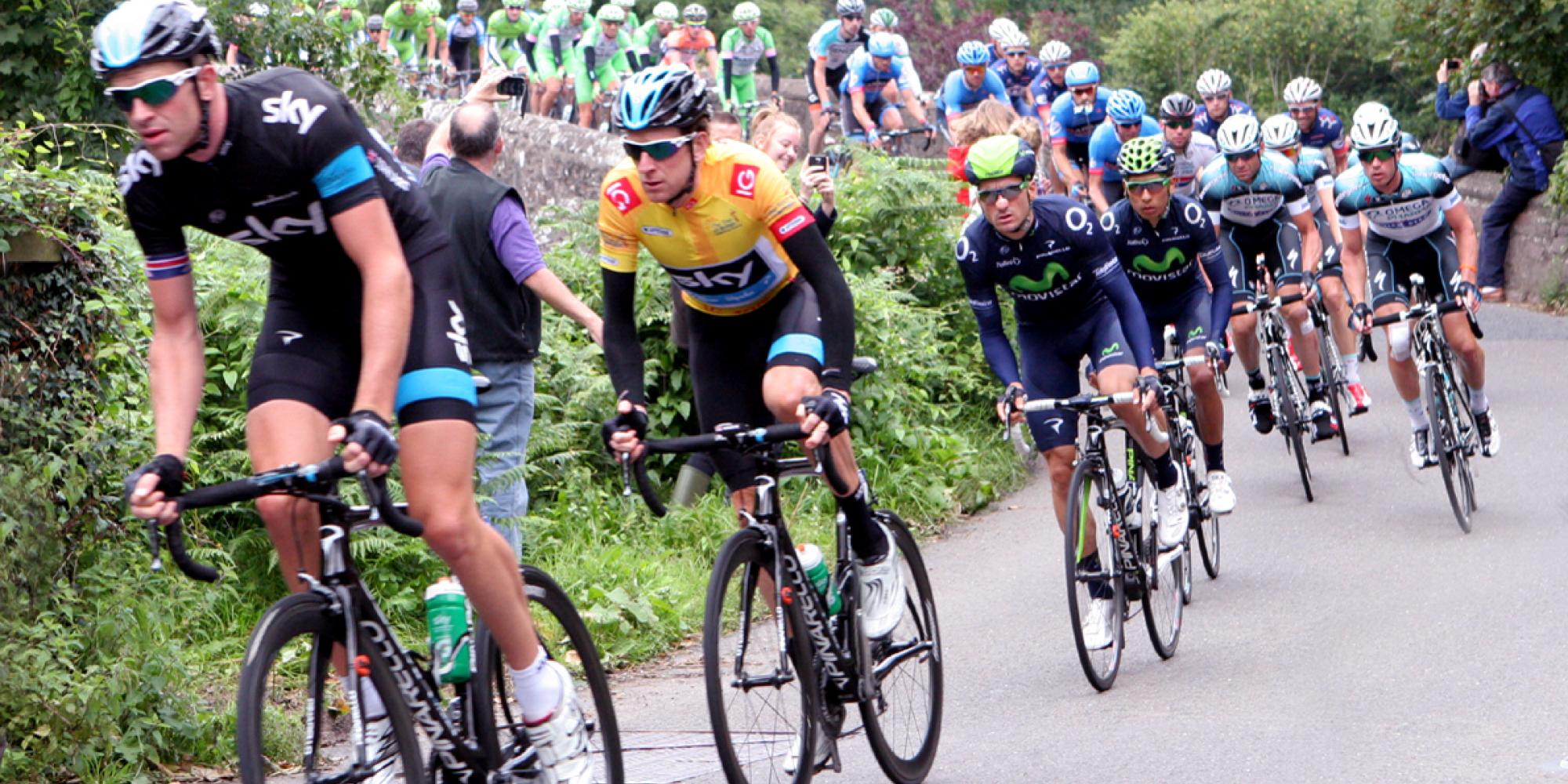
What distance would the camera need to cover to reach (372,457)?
399 cm

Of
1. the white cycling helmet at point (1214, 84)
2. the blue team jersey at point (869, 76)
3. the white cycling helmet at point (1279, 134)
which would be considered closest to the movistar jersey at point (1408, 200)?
the white cycling helmet at point (1279, 134)

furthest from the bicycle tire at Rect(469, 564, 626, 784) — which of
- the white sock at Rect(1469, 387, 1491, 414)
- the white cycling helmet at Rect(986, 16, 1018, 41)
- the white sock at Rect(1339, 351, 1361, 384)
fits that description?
the white cycling helmet at Rect(986, 16, 1018, 41)

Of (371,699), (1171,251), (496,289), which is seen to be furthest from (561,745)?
(1171,251)

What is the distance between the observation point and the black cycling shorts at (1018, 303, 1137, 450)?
8.02 m

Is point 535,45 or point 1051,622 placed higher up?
point 535,45

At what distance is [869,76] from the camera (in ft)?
73.4

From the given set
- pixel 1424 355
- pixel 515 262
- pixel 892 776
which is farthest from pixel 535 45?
pixel 892 776

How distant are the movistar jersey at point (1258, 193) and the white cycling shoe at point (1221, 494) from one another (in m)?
3.31

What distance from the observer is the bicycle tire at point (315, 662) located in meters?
3.96

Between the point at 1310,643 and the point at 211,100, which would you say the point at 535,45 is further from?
the point at 211,100

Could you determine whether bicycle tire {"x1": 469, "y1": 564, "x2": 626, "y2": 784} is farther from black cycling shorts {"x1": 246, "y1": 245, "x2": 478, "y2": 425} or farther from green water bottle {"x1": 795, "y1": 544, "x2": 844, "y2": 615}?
green water bottle {"x1": 795, "y1": 544, "x2": 844, "y2": 615}

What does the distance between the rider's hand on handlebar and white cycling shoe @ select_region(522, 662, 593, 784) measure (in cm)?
72

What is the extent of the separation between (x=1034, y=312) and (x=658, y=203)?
298 centimetres

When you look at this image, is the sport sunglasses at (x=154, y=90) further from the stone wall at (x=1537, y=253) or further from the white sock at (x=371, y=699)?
the stone wall at (x=1537, y=253)
